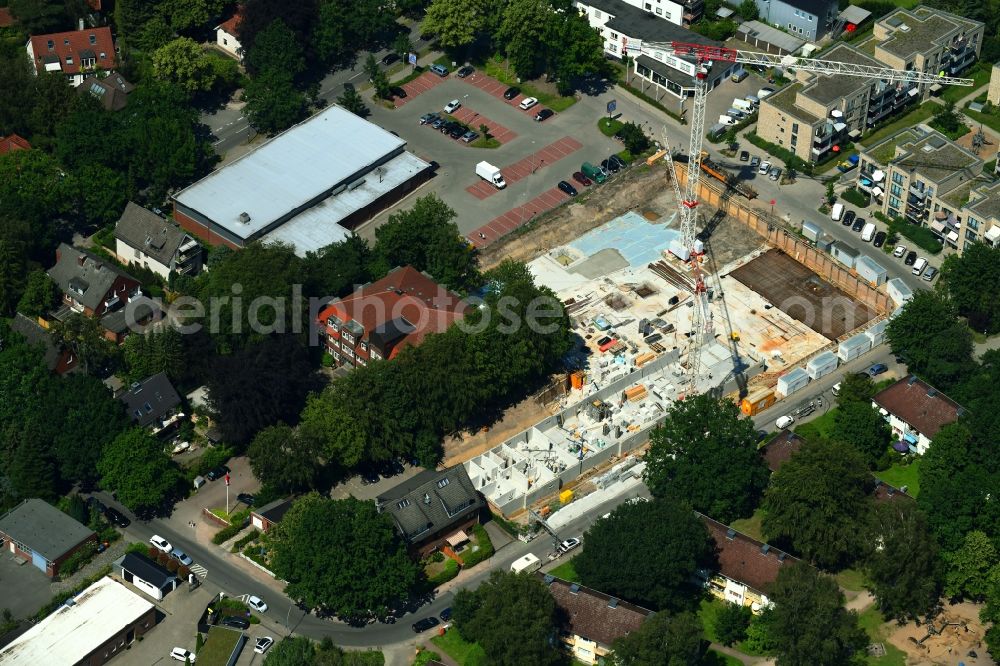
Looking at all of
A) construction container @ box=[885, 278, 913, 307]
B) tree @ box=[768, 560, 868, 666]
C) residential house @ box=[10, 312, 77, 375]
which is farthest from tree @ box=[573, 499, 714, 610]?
residential house @ box=[10, 312, 77, 375]

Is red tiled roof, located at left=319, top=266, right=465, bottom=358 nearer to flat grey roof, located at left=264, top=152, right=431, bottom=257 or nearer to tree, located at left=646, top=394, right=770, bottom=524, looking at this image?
flat grey roof, located at left=264, top=152, right=431, bottom=257

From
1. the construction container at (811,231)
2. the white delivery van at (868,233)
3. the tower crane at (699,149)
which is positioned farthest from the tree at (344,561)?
the white delivery van at (868,233)

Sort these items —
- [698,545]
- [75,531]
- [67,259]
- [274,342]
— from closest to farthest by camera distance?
[698,545] → [75,531] → [274,342] → [67,259]

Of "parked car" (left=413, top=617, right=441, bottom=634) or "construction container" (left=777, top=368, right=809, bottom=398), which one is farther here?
"construction container" (left=777, top=368, right=809, bottom=398)

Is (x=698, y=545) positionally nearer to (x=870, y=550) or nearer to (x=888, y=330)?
(x=870, y=550)

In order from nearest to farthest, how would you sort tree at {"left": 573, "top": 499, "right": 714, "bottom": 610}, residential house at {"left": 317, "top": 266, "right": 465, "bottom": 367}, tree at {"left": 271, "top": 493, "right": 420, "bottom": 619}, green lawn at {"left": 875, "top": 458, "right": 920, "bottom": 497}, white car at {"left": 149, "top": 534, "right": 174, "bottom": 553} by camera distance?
1. tree at {"left": 573, "top": 499, "right": 714, "bottom": 610}
2. tree at {"left": 271, "top": 493, "right": 420, "bottom": 619}
3. white car at {"left": 149, "top": 534, "right": 174, "bottom": 553}
4. green lawn at {"left": 875, "top": 458, "right": 920, "bottom": 497}
5. residential house at {"left": 317, "top": 266, "right": 465, "bottom": 367}

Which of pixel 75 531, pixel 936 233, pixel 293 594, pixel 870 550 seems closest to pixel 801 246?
pixel 936 233

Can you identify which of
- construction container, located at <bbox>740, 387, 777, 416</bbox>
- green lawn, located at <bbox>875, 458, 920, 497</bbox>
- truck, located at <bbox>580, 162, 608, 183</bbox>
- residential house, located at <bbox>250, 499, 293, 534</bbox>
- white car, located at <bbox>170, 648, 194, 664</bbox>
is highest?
truck, located at <bbox>580, 162, 608, 183</bbox>

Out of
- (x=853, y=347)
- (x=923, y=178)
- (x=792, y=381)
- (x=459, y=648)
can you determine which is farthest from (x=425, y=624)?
(x=923, y=178)
